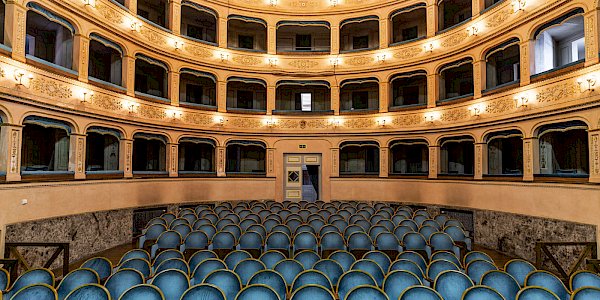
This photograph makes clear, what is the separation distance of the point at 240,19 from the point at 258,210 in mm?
10890

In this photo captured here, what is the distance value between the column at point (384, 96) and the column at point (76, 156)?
13.7 metres

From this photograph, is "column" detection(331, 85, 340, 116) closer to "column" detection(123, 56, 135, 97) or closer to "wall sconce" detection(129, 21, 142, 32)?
"wall sconce" detection(129, 21, 142, 32)

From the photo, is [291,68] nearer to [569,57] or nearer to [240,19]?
[240,19]

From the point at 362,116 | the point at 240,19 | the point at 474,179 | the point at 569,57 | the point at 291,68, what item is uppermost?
the point at 240,19

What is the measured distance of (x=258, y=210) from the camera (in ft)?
45.6

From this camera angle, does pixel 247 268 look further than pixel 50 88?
No

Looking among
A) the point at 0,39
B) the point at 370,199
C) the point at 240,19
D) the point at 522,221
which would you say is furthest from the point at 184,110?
the point at 522,221

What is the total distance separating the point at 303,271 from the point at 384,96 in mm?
14042

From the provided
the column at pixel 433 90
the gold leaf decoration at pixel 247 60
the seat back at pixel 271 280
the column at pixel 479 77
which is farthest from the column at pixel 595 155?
the gold leaf decoration at pixel 247 60

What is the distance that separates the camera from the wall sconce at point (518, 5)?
12.0 meters

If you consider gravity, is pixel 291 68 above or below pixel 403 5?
below

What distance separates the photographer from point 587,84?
31.0 feet

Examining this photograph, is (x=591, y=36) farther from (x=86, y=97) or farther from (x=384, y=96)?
(x=86, y=97)

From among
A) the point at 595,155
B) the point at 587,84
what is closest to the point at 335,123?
the point at 587,84
